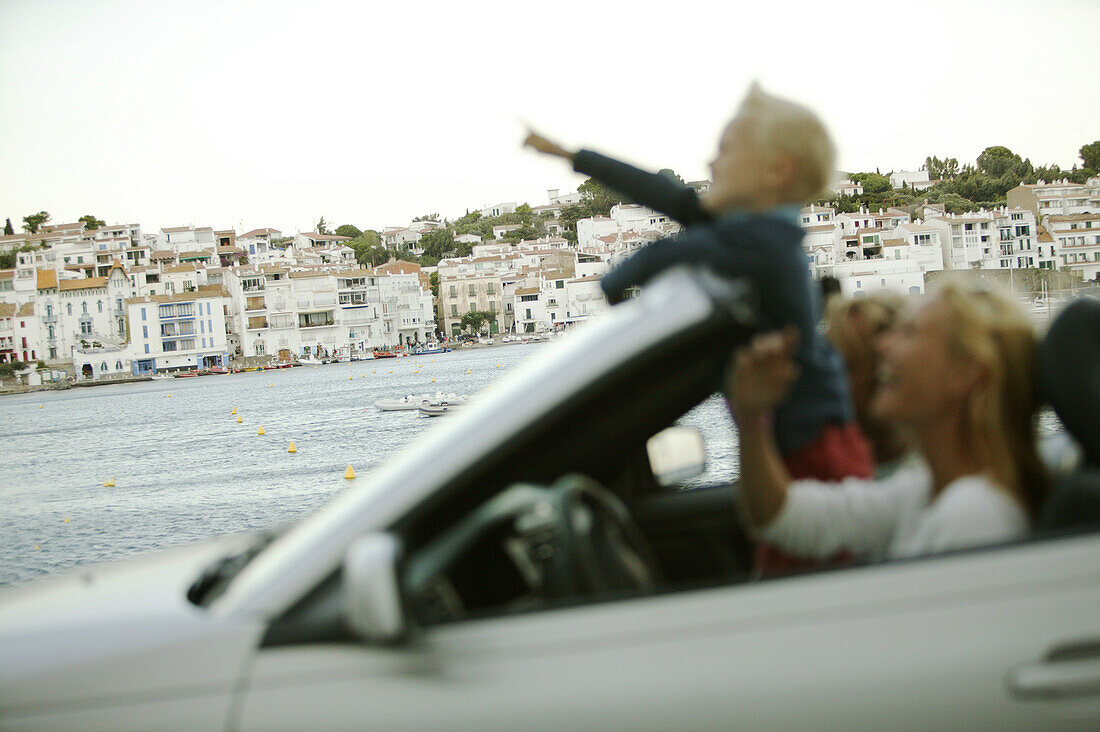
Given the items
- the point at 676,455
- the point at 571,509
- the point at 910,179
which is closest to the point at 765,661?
the point at 571,509

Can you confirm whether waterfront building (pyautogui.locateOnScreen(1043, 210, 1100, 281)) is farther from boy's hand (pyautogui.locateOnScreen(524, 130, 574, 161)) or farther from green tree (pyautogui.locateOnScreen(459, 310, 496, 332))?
green tree (pyautogui.locateOnScreen(459, 310, 496, 332))

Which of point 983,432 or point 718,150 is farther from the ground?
point 718,150

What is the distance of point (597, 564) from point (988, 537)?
69cm

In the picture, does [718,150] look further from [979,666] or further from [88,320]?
[88,320]

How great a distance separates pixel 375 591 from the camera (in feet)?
4.57

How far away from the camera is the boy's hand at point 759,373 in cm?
159

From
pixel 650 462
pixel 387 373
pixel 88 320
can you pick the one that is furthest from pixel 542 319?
pixel 650 462

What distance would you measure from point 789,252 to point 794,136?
1.05ft

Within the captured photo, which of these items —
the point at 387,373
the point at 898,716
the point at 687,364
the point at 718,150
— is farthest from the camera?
the point at 387,373

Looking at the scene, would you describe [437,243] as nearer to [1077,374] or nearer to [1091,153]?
[1091,153]

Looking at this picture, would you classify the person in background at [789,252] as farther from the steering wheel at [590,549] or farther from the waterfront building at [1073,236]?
the waterfront building at [1073,236]

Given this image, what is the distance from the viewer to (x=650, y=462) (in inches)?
112

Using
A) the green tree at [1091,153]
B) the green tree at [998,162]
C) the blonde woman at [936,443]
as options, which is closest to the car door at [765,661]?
the blonde woman at [936,443]

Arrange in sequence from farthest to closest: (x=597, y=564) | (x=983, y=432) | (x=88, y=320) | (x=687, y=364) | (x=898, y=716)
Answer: (x=88, y=320), (x=983, y=432), (x=597, y=564), (x=687, y=364), (x=898, y=716)
